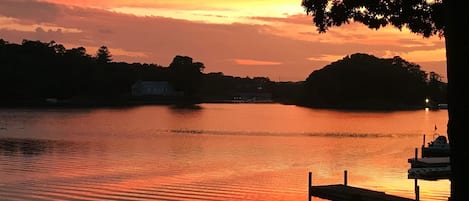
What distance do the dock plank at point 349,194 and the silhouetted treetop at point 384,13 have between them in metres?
10.2

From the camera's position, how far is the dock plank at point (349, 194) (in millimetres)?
21766

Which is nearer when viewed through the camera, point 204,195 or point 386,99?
point 204,195

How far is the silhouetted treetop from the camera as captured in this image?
1188 centimetres

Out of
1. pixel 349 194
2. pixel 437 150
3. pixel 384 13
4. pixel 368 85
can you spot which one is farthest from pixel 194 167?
pixel 368 85

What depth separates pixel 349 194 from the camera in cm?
2291

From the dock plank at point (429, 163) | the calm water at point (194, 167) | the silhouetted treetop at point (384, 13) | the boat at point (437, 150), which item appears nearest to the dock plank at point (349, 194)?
the calm water at point (194, 167)

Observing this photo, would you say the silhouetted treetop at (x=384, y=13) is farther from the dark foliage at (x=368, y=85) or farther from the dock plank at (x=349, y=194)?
the dark foliage at (x=368, y=85)

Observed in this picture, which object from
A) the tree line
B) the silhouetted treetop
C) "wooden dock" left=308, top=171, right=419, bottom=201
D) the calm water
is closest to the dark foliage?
the tree line

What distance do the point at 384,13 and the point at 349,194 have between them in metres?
12.0

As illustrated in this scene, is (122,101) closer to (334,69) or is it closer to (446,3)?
(334,69)

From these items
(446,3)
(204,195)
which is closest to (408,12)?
(446,3)

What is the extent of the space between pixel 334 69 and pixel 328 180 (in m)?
155

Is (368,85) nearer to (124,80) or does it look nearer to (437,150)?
(124,80)

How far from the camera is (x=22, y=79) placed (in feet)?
536
